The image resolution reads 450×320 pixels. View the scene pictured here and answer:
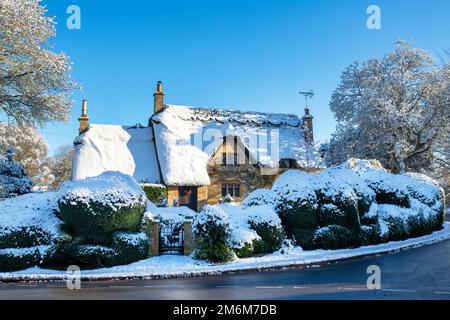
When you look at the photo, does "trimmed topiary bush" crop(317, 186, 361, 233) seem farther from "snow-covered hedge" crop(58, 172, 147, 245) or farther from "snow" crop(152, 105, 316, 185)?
"snow" crop(152, 105, 316, 185)

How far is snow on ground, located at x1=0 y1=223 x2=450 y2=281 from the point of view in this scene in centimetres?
1038

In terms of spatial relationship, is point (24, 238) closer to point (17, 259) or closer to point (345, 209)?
point (17, 259)

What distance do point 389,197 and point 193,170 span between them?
1389 centimetres

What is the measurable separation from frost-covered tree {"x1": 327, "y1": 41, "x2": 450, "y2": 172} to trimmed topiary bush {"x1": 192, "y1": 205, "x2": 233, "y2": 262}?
21475mm

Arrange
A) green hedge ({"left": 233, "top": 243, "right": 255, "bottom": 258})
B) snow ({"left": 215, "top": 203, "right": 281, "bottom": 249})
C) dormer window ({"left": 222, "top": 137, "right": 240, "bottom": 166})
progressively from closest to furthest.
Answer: green hedge ({"left": 233, "top": 243, "right": 255, "bottom": 258}) < snow ({"left": 215, "top": 203, "right": 281, "bottom": 249}) < dormer window ({"left": 222, "top": 137, "right": 240, "bottom": 166})

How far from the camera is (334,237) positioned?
14.3 m

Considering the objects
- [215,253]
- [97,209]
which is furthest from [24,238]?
[215,253]

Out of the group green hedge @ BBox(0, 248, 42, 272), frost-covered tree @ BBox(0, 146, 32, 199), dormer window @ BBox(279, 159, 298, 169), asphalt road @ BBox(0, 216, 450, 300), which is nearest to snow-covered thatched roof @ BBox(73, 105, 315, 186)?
dormer window @ BBox(279, 159, 298, 169)

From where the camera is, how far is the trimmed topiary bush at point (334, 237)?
14.2 metres

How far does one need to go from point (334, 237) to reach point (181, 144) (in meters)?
17.4

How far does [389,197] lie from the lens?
708 inches

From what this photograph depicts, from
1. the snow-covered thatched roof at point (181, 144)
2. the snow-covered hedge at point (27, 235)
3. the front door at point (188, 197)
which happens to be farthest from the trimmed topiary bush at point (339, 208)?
the front door at point (188, 197)
